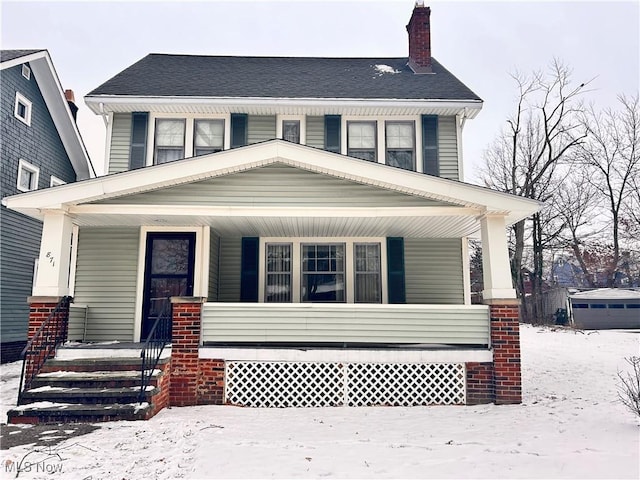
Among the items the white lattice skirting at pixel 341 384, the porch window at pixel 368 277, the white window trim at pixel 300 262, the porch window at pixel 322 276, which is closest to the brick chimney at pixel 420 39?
the white window trim at pixel 300 262

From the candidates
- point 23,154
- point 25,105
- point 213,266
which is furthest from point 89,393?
point 25,105

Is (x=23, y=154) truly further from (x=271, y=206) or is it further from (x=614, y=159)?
(x=614, y=159)

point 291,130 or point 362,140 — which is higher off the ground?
point 291,130

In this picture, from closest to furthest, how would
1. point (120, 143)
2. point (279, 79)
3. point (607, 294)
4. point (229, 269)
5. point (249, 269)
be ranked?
point (249, 269) → point (229, 269) → point (120, 143) → point (279, 79) → point (607, 294)

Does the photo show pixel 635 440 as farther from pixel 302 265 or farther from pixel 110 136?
pixel 110 136

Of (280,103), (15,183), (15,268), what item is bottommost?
(15,268)

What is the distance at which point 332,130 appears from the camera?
34.8 ft

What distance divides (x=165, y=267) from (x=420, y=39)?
851cm

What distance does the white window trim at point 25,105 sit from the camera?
13445mm

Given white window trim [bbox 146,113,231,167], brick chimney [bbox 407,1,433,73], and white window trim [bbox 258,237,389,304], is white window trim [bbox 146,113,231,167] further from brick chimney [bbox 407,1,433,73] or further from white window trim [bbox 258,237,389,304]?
brick chimney [bbox 407,1,433,73]

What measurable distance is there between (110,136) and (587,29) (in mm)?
37284

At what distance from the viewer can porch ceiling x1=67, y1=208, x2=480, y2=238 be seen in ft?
26.2

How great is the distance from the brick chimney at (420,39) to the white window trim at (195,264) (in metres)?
6.95

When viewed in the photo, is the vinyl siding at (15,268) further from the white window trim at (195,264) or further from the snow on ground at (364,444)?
the snow on ground at (364,444)
